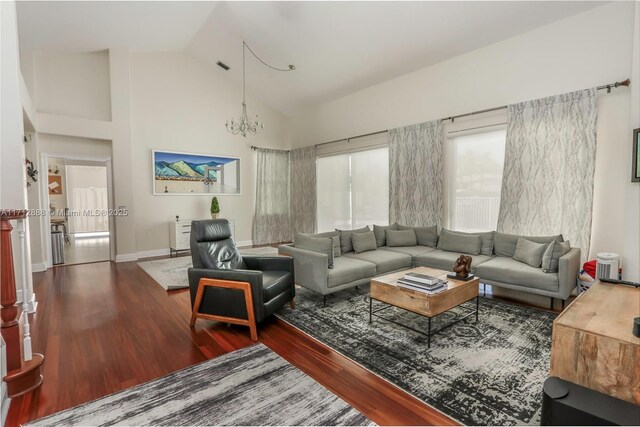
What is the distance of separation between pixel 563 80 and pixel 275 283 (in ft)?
14.0

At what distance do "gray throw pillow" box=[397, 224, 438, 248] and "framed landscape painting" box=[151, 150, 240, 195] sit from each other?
14.5 ft

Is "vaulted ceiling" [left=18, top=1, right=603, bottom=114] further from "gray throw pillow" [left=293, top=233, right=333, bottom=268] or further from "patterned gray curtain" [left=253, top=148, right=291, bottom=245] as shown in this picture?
"gray throw pillow" [left=293, top=233, right=333, bottom=268]

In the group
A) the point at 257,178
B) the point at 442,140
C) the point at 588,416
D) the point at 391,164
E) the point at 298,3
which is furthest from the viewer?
the point at 257,178

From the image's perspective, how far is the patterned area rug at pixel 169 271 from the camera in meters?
4.44

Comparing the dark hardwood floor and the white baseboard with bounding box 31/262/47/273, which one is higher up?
the white baseboard with bounding box 31/262/47/273

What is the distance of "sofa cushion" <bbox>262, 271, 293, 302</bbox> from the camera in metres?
2.96

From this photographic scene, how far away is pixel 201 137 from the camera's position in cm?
698

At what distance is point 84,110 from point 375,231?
5707mm

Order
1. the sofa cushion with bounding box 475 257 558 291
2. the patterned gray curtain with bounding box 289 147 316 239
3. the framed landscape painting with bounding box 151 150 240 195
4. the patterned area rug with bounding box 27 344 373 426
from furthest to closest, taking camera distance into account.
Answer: the patterned gray curtain with bounding box 289 147 316 239, the framed landscape painting with bounding box 151 150 240 195, the sofa cushion with bounding box 475 257 558 291, the patterned area rug with bounding box 27 344 373 426

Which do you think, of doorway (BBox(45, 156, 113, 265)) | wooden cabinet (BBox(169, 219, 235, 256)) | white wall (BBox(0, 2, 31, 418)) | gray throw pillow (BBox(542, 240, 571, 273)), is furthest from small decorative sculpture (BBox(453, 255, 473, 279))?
doorway (BBox(45, 156, 113, 265))

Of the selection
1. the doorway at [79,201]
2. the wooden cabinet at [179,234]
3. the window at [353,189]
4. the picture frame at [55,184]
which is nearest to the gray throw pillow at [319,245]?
the window at [353,189]

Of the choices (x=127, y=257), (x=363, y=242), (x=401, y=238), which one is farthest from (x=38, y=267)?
(x=401, y=238)

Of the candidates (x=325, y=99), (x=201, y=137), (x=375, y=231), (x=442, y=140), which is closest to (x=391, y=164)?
(x=442, y=140)

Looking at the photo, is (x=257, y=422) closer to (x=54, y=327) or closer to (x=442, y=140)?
(x=54, y=327)
